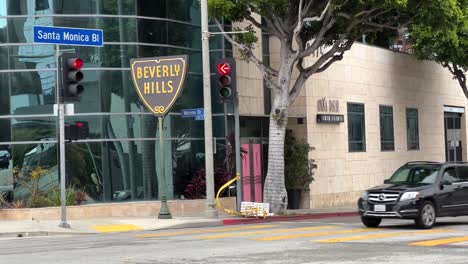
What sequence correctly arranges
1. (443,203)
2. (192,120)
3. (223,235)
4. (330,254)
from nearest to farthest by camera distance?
(330,254) < (223,235) < (443,203) < (192,120)

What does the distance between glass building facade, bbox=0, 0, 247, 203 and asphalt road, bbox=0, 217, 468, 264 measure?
18.3 ft

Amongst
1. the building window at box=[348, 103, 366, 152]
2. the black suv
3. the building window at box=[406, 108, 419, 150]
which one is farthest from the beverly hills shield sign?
the building window at box=[406, 108, 419, 150]

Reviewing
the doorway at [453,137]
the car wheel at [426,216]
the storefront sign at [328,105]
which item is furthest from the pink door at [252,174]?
the doorway at [453,137]

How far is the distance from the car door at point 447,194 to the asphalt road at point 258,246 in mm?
485

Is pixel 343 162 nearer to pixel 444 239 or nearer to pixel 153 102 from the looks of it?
pixel 153 102

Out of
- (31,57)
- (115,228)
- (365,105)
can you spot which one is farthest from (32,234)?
(365,105)

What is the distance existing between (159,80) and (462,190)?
965 cm

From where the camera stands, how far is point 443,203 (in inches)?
722

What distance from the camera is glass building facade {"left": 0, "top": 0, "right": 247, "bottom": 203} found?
23422mm

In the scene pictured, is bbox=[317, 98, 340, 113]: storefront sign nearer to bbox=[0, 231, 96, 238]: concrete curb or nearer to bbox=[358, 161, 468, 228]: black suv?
bbox=[358, 161, 468, 228]: black suv

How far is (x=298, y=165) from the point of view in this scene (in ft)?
92.7

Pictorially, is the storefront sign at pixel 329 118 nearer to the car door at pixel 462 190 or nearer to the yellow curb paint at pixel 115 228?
the car door at pixel 462 190

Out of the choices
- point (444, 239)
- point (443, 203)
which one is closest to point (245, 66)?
point (443, 203)

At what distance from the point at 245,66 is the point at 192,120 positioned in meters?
3.26
